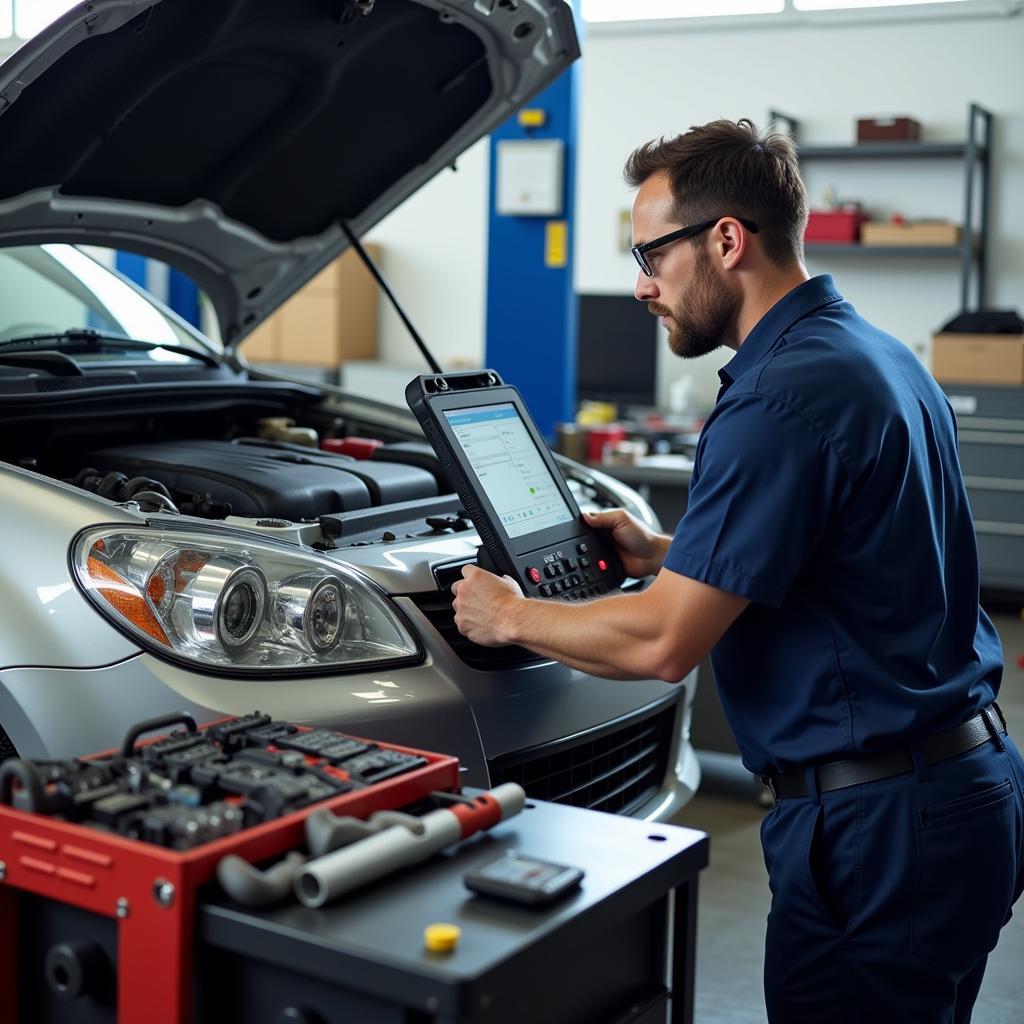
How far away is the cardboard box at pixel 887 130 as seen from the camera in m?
7.00

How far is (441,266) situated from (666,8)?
2.18m

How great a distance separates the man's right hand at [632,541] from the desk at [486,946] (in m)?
0.94

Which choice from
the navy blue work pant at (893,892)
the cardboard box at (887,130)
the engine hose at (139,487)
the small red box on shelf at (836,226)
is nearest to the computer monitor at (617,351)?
the small red box on shelf at (836,226)

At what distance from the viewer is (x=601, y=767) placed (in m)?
2.14

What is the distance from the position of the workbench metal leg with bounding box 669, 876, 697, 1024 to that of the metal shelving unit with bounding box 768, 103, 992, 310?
239 inches

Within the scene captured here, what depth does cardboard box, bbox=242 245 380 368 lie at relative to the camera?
8.57 m

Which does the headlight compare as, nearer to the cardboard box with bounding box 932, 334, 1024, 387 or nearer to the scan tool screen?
the scan tool screen

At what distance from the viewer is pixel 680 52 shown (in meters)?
8.09

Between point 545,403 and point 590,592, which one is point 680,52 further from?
point 590,592

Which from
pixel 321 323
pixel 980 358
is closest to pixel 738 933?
pixel 980 358

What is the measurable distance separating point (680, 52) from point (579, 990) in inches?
303

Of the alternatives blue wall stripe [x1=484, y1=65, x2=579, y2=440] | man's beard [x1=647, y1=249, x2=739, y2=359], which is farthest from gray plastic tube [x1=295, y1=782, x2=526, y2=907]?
blue wall stripe [x1=484, y1=65, x2=579, y2=440]

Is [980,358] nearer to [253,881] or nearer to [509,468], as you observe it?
[509,468]

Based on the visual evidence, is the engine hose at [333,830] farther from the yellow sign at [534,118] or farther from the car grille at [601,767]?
the yellow sign at [534,118]
